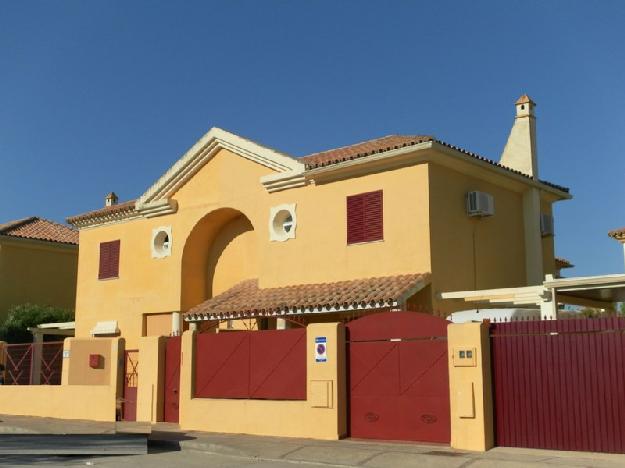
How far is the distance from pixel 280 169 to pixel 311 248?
8.46 feet

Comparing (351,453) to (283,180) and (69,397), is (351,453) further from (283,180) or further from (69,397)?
(69,397)

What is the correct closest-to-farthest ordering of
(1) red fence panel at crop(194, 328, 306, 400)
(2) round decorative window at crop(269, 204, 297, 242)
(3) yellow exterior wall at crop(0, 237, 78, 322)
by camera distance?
(1) red fence panel at crop(194, 328, 306, 400), (2) round decorative window at crop(269, 204, 297, 242), (3) yellow exterior wall at crop(0, 237, 78, 322)

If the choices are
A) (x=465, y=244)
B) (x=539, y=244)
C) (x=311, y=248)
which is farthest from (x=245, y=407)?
(x=539, y=244)

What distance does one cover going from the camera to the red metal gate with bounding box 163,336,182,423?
18.9 metres

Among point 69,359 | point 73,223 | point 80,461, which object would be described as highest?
point 73,223

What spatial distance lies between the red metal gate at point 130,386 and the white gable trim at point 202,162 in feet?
19.2

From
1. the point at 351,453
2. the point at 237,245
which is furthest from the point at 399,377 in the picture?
the point at 237,245

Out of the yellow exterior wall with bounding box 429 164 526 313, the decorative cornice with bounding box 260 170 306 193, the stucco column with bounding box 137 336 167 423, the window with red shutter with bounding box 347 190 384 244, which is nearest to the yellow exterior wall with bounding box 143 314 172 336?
the stucco column with bounding box 137 336 167 423

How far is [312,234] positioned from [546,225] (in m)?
7.42

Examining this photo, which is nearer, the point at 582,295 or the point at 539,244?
the point at 582,295

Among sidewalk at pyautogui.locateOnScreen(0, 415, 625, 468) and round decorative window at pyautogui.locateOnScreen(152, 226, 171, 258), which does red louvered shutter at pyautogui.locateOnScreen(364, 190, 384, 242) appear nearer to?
sidewalk at pyautogui.locateOnScreen(0, 415, 625, 468)

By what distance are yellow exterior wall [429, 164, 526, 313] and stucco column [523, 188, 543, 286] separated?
0.17m

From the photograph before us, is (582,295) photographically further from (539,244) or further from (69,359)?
(69,359)

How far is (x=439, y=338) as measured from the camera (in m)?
14.0
